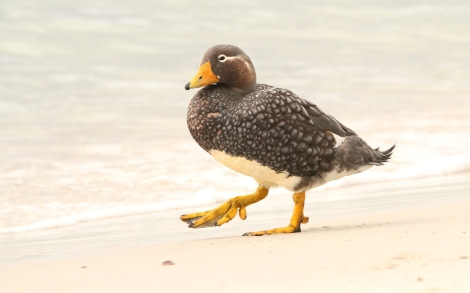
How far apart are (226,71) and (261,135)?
52 cm

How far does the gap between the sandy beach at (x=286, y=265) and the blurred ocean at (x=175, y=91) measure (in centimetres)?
119

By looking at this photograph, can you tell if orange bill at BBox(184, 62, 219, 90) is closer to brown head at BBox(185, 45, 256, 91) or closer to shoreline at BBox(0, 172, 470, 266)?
brown head at BBox(185, 45, 256, 91)

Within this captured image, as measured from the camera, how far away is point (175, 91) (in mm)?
14688

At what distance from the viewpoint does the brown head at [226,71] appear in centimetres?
725

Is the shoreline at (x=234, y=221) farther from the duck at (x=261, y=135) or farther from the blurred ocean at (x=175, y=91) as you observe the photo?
the duck at (x=261, y=135)

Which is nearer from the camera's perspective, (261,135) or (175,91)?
(261,135)

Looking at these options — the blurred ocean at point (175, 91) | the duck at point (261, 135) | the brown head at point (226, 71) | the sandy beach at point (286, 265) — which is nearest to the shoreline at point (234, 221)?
the blurred ocean at point (175, 91)

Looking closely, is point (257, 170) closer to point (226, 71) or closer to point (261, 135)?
point (261, 135)

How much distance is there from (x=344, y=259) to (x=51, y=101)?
28.1ft

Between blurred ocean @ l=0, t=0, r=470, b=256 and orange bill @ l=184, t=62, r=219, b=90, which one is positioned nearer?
orange bill @ l=184, t=62, r=219, b=90

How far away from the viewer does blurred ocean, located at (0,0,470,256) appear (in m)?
9.38

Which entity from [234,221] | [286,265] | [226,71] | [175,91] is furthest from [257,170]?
[175,91]

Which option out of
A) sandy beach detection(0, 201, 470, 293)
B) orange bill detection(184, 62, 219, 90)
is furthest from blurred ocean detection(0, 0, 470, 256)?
orange bill detection(184, 62, 219, 90)

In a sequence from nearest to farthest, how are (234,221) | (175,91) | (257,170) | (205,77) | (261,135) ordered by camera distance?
(261,135) < (257,170) < (205,77) < (234,221) < (175,91)
